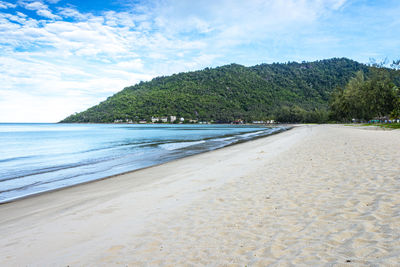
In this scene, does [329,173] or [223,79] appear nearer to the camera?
[329,173]

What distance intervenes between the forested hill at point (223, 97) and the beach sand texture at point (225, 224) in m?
166

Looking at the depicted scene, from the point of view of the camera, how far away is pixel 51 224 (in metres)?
5.89

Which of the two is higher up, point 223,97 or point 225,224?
point 223,97

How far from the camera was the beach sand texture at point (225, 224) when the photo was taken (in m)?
3.53

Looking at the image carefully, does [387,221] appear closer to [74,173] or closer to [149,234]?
[149,234]

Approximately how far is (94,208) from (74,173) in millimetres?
8020

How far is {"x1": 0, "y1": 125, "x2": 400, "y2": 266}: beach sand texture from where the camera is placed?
3.53m

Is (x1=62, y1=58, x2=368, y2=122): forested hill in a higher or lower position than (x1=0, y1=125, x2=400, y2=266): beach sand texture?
higher

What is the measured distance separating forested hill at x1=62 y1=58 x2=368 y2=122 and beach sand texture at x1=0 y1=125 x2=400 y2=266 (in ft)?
546

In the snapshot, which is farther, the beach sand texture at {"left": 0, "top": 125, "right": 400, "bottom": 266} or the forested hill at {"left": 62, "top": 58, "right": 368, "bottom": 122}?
the forested hill at {"left": 62, "top": 58, "right": 368, "bottom": 122}

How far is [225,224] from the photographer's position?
4730mm

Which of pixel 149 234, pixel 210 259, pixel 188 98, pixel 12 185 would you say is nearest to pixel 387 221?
pixel 210 259

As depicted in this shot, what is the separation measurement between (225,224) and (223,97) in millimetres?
187780

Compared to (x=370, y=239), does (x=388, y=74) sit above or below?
above
